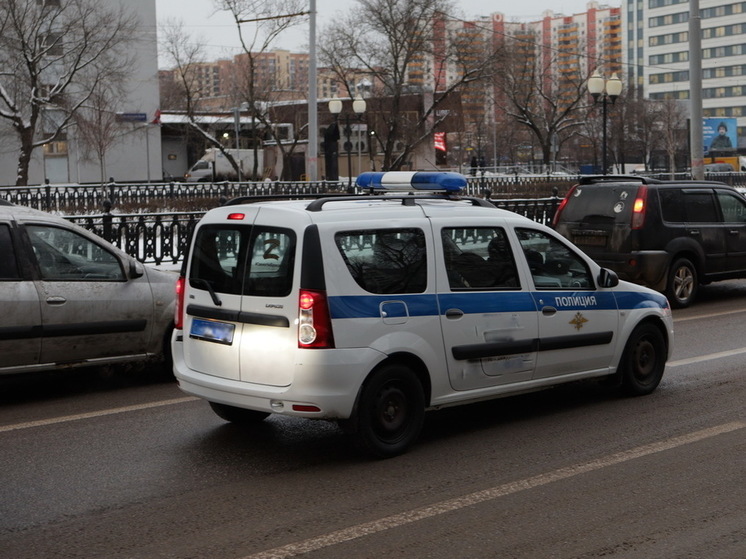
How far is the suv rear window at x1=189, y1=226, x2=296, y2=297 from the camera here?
6.24 metres

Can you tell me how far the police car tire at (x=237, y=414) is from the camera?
23.9 feet

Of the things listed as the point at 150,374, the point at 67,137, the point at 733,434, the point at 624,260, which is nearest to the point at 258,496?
the point at 733,434

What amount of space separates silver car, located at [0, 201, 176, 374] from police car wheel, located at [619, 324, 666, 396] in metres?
4.02

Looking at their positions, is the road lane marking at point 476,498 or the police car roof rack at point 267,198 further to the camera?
the police car roof rack at point 267,198

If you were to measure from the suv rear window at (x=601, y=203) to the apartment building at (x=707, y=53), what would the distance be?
124 metres

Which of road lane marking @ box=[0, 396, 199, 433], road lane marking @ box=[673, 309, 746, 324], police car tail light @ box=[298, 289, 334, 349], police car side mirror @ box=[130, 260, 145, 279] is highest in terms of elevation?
police car side mirror @ box=[130, 260, 145, 279]

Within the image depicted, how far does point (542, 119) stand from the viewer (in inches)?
2790

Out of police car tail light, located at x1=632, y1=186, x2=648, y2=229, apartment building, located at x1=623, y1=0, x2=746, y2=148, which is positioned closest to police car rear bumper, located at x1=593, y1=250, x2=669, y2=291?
police car tail light, located at x1=632, y1=186, x2=648, y2=229

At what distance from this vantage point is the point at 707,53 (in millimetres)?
140250

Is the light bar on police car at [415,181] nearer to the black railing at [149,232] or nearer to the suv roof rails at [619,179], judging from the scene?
the suv roof rails at [619,179]

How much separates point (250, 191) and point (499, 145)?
8043 centimetres

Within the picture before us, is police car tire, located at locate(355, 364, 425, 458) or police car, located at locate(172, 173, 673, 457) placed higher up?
police car, located at locate(172, 173, 673, 457)

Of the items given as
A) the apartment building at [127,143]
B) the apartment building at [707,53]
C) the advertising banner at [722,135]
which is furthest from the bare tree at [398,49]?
the apartment building at [707,53]

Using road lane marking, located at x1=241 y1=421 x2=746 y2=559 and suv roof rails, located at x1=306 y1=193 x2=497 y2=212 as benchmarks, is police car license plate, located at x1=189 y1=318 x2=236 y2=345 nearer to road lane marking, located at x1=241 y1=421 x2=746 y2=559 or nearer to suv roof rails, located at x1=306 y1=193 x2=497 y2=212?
suv roof rails, located at x1=306 y1=193 x2=497 y2=212
